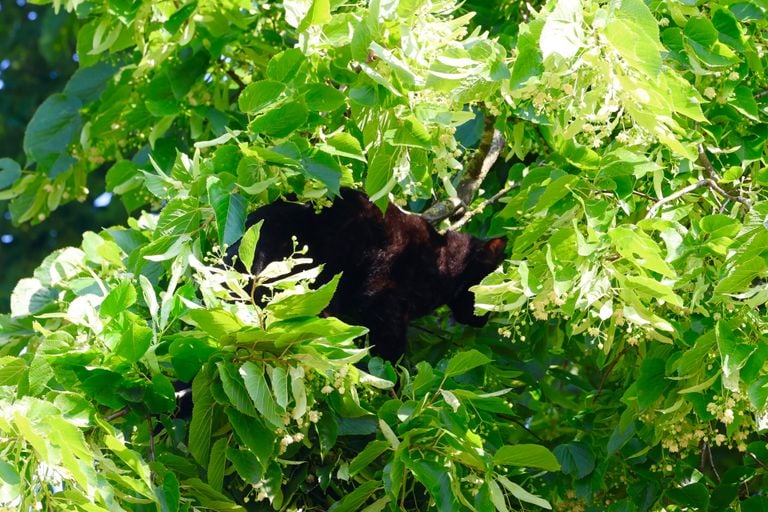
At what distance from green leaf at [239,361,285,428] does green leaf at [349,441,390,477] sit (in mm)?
310

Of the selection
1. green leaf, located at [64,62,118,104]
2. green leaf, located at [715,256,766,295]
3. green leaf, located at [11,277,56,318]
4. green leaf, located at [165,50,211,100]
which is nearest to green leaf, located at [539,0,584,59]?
green leaf, located at [715,256,766,295]

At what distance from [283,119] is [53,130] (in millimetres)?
1588

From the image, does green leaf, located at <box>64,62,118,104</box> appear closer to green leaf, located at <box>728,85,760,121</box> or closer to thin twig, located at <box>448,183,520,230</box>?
thin twig, located at <box>448,183,520,230</box>

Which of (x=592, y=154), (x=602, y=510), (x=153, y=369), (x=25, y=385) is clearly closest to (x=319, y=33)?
(x=592, y=154)

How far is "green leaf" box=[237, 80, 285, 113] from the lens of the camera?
239 cm

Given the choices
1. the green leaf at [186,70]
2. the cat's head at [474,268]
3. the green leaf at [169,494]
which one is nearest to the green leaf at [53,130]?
the green leaf at [186,70]

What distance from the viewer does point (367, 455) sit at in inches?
92.3

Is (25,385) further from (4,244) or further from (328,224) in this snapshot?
(4,244)

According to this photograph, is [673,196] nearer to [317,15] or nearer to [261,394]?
[317,15]

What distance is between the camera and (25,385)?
215cm

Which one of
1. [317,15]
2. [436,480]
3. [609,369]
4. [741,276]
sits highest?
[317,15]

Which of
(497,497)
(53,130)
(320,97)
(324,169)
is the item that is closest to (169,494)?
(497,497)

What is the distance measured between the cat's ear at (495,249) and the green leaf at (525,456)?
1.54m

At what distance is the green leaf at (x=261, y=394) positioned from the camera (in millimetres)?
2033
